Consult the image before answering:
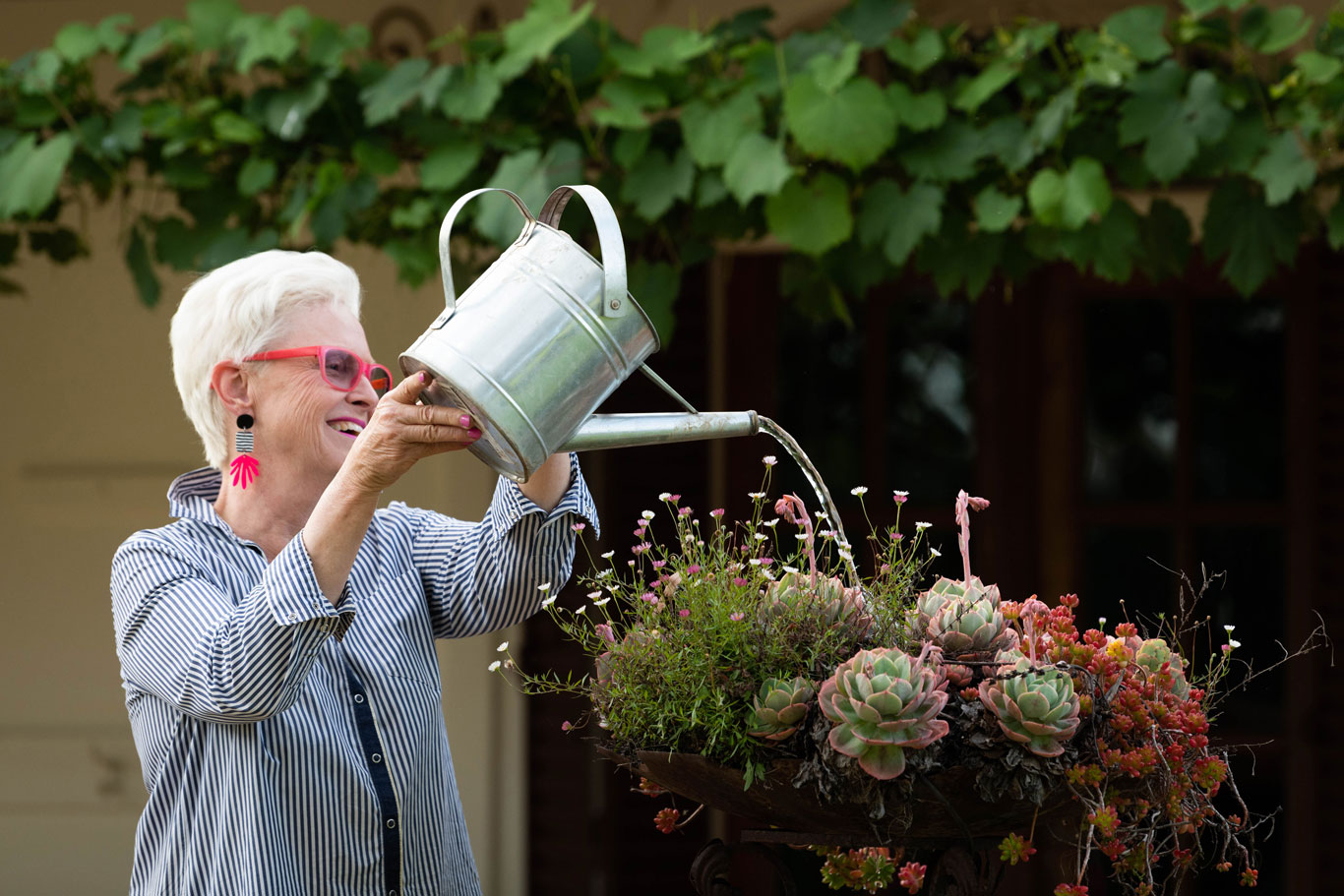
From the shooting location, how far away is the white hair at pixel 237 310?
154cm

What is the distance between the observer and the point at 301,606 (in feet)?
4.26

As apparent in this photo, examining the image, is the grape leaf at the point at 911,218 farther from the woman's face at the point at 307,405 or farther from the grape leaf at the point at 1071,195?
the woman's face at the point at 307,405

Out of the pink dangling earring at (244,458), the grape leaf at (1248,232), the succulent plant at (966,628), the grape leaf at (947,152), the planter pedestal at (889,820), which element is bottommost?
the planter pedestal at (889,820)

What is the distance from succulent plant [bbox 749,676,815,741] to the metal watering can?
0.23 m

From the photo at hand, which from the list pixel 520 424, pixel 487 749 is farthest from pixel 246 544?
pixel 487 749

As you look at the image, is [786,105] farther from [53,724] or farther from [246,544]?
[53,724]

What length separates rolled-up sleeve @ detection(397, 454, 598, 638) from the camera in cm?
158

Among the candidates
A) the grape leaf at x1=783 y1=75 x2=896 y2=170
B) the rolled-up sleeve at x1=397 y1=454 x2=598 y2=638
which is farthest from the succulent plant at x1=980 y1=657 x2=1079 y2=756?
→ the grape leaf at x1=783 y1=75 x2=896 y2=170

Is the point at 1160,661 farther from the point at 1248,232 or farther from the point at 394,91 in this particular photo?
the point at 394,91

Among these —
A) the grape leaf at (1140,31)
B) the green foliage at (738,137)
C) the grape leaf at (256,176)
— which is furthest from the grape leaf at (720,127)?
the grape leaf at (256,176)

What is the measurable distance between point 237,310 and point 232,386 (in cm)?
8

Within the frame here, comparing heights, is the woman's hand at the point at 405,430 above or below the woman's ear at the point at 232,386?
below

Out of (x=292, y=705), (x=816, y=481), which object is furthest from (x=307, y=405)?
(x=816, y=481)

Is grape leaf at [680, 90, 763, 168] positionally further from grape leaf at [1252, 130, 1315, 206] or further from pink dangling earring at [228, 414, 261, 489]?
pink dangling earring at [228, 414, 261, 489]
